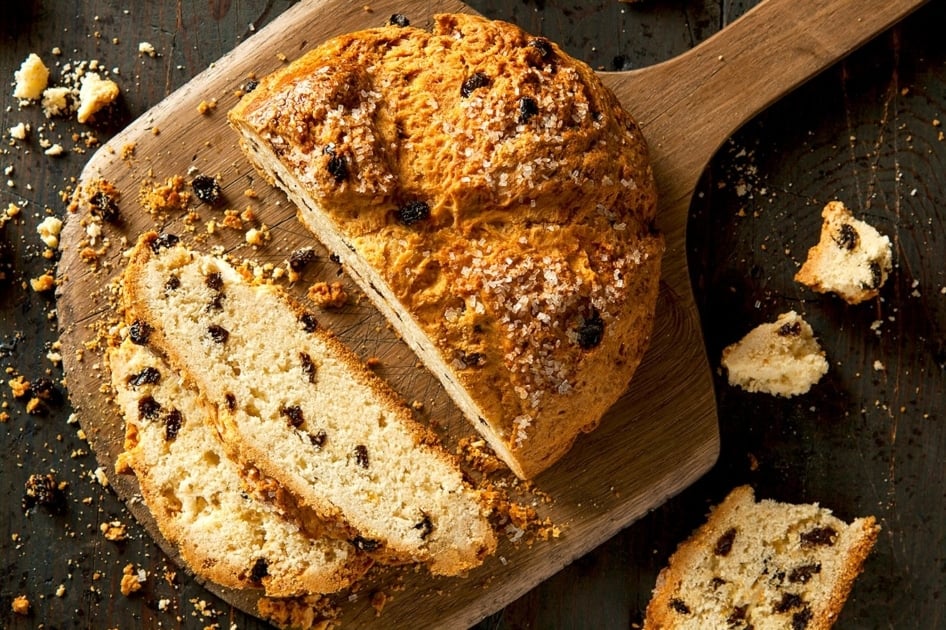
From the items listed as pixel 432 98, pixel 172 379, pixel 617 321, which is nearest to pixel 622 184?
pixel 617 321

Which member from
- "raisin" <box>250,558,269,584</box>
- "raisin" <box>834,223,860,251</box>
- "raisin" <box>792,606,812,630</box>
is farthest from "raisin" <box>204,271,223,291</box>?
"raisin" <box>792,606,812,630</box>

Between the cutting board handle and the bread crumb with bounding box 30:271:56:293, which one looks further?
the bread crumb with bounding box 30:271:56:293

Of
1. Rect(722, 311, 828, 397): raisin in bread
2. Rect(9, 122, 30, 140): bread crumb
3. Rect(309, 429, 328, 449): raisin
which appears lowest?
Rect(722, 311, 828, 397): raisin in bread

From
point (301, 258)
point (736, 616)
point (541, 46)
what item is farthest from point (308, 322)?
point (736, 616)

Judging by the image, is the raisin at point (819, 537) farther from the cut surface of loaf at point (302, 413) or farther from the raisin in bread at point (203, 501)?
the raisin in bread at point (203, 501)

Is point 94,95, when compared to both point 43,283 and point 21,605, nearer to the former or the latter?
point 43,283

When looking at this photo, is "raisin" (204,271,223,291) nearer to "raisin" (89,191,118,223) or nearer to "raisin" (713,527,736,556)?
"raisin" (89,191,118,223)
